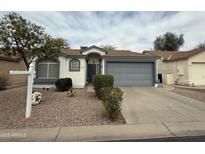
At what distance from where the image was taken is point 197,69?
54.3 ft

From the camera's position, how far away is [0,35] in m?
8.54

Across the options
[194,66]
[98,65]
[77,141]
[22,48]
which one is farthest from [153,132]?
[194,66]

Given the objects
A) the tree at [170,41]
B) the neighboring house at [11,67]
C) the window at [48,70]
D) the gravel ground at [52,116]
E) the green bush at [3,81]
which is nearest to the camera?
the gravel ground at [52,116]

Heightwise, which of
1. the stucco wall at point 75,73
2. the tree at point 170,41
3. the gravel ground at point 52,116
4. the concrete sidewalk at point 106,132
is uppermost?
the tree at point 170,41

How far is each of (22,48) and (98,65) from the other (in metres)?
9.85

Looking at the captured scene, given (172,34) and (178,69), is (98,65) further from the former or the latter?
(172,34)

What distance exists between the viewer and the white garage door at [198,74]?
16.5 m

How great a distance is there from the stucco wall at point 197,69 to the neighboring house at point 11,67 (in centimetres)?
1823

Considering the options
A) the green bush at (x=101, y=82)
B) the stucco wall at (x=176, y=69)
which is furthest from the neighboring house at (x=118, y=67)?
the green bush at (x=101, y=82)

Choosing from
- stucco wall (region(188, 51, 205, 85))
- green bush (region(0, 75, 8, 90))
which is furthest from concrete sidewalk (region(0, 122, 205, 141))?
stucco wall (region(188, 51, 205, 85))

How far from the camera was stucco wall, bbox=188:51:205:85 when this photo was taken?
54.0ft

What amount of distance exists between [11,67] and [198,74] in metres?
19.8

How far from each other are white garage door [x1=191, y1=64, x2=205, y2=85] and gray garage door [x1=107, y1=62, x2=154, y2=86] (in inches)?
177

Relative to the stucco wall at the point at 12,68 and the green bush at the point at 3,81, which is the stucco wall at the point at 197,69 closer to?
the green bush at the point at 3,81
